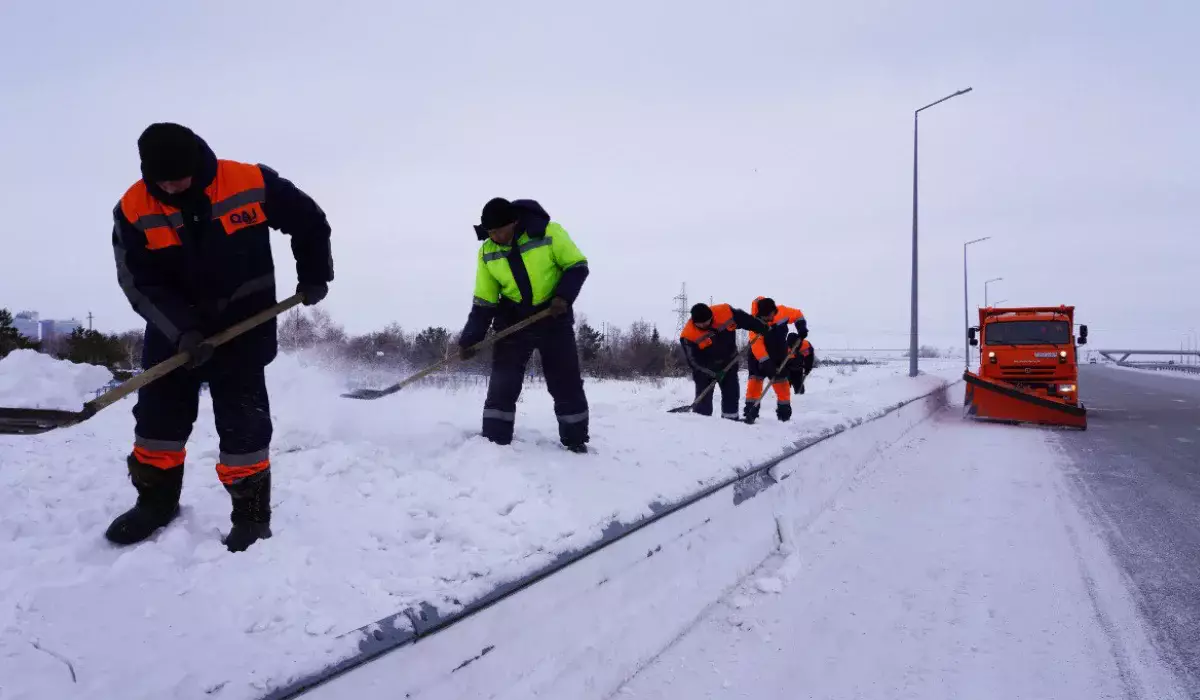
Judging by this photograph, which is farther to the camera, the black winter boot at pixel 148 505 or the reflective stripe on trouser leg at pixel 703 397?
the reflective stripe on trouser leg at pixel 703 397

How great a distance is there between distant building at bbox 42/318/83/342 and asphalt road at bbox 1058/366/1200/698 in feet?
102

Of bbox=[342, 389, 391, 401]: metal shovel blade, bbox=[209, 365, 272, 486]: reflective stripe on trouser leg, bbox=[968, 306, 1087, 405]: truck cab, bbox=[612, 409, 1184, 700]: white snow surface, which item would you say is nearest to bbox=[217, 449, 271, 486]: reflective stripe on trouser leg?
bbox=[209, 365, 272, 486]: reflective stripe on trouser leg

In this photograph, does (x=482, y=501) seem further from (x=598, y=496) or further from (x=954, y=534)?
(x=954, y=534)

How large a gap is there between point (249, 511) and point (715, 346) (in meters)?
6.49

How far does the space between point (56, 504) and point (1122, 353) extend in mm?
77098

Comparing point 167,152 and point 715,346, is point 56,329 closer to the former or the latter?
point 715,346

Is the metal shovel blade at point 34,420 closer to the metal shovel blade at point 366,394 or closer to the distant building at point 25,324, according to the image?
the metal shovel blade at point 366,394

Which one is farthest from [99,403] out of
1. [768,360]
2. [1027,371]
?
[1027,371]

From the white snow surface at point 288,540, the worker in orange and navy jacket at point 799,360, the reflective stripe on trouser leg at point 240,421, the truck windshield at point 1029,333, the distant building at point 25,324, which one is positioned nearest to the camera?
the white snow surface at point 288,540

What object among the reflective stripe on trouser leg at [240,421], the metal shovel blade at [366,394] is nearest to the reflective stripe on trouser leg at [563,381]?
the metal shovel blade at [366,394]

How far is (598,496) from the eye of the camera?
348 cm

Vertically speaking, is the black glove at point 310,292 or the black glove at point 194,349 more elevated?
the black glove at point 310,292

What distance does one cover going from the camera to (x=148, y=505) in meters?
2.54

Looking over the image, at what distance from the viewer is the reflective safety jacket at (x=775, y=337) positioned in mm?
8836
